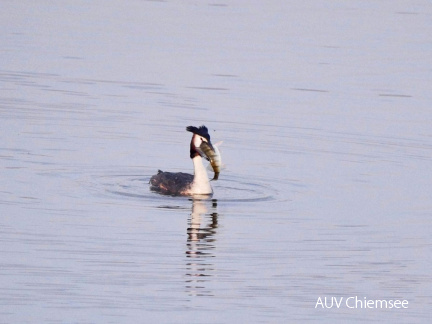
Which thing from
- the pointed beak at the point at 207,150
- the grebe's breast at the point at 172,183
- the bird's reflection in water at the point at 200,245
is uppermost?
the pointed beak at the point at 207,150

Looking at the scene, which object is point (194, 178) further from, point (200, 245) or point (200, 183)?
point (200, 245)

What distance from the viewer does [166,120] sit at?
1025 inches

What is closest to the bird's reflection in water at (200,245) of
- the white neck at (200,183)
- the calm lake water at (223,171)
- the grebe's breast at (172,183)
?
the calm lake water at (223,171)

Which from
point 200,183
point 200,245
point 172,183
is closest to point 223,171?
point 200,183

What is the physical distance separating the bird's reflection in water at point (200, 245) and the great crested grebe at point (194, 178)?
1.04 ft

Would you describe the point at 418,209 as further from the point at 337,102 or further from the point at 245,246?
the point at 337,102

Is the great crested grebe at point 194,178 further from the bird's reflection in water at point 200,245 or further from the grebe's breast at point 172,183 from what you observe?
the bird's reflection in water at point 200,245

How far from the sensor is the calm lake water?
14.8 metres

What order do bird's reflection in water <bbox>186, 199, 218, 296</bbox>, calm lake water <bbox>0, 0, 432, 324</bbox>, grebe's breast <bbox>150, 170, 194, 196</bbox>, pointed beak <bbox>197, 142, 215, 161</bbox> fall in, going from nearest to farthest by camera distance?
calm lake water <bbox>0, 0, 432, 324</bbox> < bird's reflection in water <bbox>186, 199, 218, 296</bbox> < grebe's breast <bbox>150, 170, 194, 196</bbox> < pointed beak <bbox>197, 142, 215, 161</bbox>

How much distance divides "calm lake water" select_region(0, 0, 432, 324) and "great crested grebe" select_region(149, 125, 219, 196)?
46 cm

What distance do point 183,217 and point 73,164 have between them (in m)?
3.88

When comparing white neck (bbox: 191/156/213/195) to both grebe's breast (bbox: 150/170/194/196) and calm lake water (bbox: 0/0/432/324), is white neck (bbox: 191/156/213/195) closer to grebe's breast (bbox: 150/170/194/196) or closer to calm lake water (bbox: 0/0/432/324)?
grebe's breast (bbox: 150/170/194/196)

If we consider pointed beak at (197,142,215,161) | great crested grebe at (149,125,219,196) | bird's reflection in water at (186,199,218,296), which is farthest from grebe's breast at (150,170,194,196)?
pointed beak at (197,142,215,161)

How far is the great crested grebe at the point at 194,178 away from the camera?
786 inches
